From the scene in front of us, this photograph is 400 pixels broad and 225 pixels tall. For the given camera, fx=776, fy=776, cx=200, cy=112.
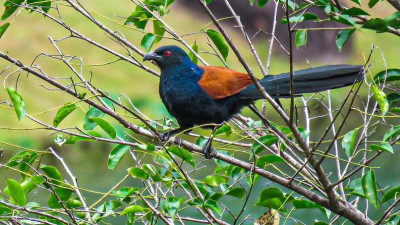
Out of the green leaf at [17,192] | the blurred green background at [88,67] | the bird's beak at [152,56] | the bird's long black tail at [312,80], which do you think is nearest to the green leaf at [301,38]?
the bird's long black tail at [312,80]

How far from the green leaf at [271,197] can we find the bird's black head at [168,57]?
65cm

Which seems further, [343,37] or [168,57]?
[168,57]

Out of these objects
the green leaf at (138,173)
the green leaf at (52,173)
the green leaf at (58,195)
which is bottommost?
the green leaf at (58,195)

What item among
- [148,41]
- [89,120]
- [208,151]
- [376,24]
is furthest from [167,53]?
[376,24]

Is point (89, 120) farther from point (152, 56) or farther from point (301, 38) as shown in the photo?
point (152, 56)

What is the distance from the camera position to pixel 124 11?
16.9ft

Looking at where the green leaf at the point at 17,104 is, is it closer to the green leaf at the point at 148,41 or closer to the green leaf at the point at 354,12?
the green leaf at the point at 148,41

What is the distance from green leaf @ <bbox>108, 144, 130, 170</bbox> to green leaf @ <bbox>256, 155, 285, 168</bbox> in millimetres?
244

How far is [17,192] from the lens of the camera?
4.54 ft

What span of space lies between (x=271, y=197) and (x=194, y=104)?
518 mm

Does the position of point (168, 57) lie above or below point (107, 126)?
above

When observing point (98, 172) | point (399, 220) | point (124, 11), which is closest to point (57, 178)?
point (399, 220)

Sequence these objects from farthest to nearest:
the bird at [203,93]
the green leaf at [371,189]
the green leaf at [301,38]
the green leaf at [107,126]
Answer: the bird at [203,93] < the green leaf at [301,38] < the green leaf at [107,126] < the green leaf at [371,189]

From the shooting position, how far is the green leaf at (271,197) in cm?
139
